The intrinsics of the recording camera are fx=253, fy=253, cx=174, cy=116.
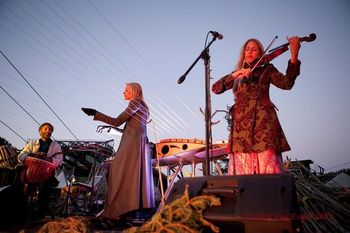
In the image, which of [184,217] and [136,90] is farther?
[136,90]

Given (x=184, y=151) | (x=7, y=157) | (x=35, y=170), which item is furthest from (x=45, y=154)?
(x=184, y=151)

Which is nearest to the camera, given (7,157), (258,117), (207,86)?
(258,117)

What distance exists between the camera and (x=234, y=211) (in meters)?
1.19

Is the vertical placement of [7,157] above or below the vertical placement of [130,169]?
above

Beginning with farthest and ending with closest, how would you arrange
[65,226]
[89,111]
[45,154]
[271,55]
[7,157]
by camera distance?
[45,154] < [7,157] < [89,111] < [271,55] < [65,226]

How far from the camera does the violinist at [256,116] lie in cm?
215

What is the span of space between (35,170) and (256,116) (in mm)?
3778

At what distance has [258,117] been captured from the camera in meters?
2.26

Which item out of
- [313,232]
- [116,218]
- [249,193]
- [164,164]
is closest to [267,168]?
[313,232]

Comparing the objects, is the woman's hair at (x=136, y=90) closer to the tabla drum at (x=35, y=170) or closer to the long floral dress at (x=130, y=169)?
the long floral dress at (x=130, y=169)

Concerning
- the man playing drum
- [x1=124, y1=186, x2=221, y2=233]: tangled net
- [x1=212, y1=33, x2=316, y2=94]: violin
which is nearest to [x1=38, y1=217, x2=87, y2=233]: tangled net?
[x1=124, y1=186, x2=221, y2=233]: tangled net

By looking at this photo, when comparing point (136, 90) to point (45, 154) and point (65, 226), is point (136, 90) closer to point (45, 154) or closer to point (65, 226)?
point (45, 154)

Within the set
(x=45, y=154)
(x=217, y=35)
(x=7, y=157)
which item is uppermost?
(x=217, y=35)

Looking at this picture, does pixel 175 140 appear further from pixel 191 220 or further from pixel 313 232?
pixel 191 220
